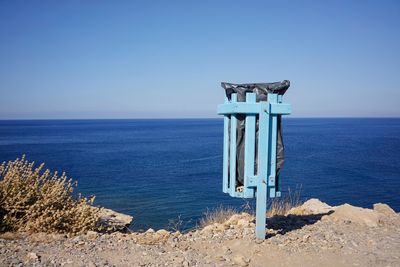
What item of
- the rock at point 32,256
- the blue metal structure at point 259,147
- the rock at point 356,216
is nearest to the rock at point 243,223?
the blue metal structure at point 259,147

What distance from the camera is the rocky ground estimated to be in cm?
474

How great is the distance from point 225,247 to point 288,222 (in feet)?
6.78

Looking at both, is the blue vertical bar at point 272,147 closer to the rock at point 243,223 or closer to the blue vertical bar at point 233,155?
the blue vertical bar at point 233,155

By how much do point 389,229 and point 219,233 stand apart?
3012mm

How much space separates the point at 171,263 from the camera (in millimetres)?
4652

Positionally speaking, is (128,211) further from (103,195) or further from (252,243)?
(252,243)

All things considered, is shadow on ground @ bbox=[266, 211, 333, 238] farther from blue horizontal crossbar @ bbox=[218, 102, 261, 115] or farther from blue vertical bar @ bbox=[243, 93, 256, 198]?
blue horizontal crossbar @ bbox=[218, 102, 261, 115]

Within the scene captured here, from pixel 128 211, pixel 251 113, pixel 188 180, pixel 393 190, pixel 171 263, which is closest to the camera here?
pixel 171 263

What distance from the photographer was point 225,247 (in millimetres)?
5242

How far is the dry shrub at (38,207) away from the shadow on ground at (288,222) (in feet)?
10.8

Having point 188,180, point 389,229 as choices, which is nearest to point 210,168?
point 188,180

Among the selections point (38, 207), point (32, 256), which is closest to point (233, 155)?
point (32, 256)

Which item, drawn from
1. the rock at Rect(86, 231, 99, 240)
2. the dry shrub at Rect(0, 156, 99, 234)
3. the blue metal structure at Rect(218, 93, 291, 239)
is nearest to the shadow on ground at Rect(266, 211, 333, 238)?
the blue metal structure at Rect(218, 93, 291, 239)

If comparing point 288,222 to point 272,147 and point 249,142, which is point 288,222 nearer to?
point 272,147
